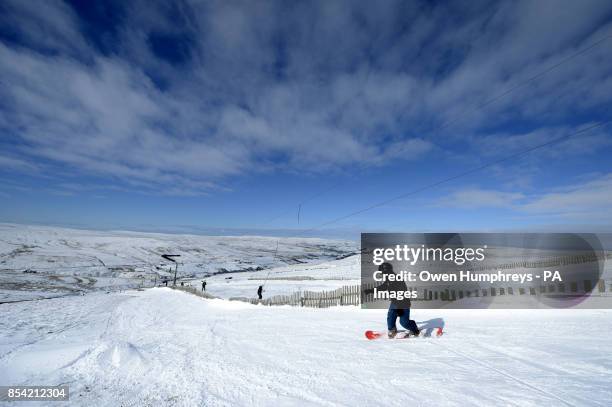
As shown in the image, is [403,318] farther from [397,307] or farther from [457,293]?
[457,293]

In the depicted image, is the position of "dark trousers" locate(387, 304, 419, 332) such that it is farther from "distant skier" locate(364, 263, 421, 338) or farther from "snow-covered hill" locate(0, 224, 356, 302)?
"snow-covered hill" locate(0, 224, 356, 302)

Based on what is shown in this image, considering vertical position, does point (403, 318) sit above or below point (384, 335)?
above

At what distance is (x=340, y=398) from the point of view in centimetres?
392

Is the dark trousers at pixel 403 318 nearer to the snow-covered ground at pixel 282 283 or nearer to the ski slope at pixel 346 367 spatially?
the ski slope at pixel 346 367

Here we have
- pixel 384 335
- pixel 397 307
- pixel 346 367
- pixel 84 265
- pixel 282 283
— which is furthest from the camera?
pixel 84 265

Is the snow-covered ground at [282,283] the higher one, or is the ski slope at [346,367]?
the ski slope at [346,367]

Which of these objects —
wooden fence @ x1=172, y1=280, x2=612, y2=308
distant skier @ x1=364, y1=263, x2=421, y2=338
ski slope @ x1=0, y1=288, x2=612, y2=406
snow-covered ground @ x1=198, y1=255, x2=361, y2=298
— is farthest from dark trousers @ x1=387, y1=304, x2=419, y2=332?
snow-covered ground @ x1=198, y1=255, x2=361, y2=298

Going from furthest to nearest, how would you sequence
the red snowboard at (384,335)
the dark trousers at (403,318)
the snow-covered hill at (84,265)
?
the snow-covered hill at (84,265) → the red snowboard at (384,335) → the dark trousers at (403,318)

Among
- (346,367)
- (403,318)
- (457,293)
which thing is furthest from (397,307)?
(457,293)

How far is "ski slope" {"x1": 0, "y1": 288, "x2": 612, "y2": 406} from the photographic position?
12.9 feet

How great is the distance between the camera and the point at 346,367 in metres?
5.17

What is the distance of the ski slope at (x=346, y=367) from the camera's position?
3.94 metres

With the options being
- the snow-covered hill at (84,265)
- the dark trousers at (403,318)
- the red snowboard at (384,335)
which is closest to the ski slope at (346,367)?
the red snowboard at (384,335)

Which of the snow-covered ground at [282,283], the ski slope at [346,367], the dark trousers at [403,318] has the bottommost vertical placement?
the snow-covered ground at [282,283]
